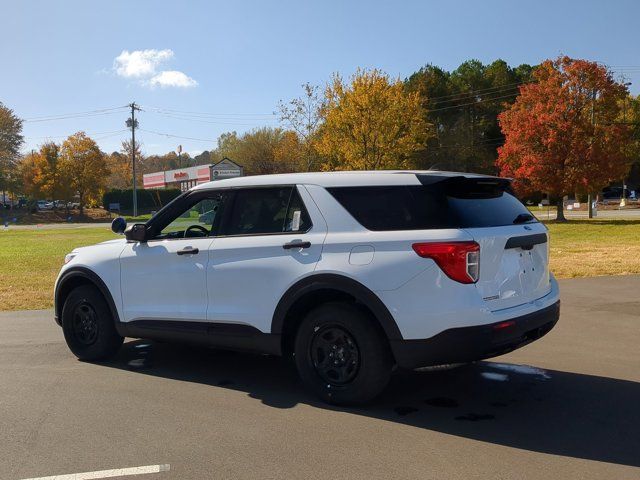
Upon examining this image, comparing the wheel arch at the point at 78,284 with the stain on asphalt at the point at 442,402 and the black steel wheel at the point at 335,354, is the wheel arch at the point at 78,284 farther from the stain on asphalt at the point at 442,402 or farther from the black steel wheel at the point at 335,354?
the stain on asphalt at the point at 442,402

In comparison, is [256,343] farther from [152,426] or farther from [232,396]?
[152,426]

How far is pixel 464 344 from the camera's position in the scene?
13.2ft

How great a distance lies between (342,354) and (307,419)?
21.7 inches

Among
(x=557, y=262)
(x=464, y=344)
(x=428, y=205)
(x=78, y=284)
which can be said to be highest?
(x=428, y=205)

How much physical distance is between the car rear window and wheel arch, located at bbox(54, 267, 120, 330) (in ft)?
8.65

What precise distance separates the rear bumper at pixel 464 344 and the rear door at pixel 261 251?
0.97m

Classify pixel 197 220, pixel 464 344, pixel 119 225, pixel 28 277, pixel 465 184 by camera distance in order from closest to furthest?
1. pixel 464 344
2. pixel 465 184
3. pixel 197 220
4. pixel 119 225
5. pixel 28 277

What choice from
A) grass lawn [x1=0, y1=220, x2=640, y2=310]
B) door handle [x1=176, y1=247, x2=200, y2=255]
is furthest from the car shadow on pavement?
grass lawn [x1=0, y1=220, x2=640, y2=310]

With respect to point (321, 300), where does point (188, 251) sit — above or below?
above

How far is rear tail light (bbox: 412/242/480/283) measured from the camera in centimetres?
403

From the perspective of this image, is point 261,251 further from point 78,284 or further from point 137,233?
point 78,284

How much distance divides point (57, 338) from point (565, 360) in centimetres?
594

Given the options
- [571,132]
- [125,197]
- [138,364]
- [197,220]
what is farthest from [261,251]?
[125,197]

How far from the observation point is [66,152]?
64125 millimetres
